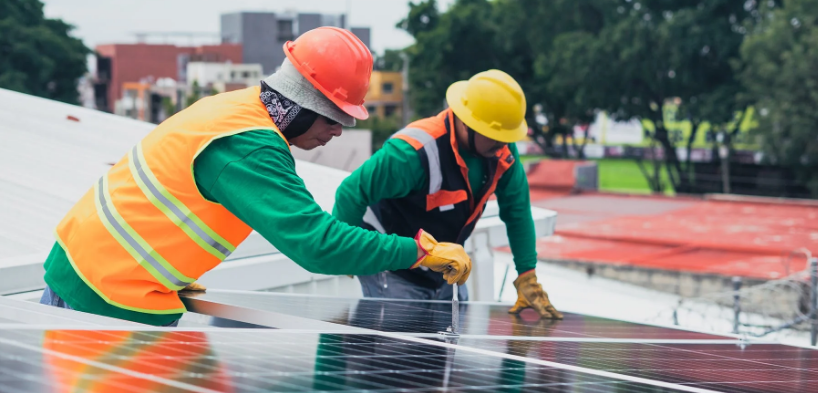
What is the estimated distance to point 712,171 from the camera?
1426 inches

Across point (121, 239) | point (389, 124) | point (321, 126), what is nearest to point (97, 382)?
point (121, 239)

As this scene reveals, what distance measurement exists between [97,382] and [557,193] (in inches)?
1123

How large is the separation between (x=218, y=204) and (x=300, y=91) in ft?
1.62

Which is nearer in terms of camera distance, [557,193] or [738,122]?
[557,193]

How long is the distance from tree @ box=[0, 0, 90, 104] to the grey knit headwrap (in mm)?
39368

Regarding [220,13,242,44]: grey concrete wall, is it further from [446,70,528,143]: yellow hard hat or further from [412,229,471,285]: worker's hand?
[412,229,471,285]: worker's hand

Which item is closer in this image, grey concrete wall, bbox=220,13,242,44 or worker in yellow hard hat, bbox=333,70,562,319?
worker in yellow hard hat, bbox=333,70,562,319

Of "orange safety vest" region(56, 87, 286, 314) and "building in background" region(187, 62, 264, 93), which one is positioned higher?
"building in background" region(187, 62, 264, 93)

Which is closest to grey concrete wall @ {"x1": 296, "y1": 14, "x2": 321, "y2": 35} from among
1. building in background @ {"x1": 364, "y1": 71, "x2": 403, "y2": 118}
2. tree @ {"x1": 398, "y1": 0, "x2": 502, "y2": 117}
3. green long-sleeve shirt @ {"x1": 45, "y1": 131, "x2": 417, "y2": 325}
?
building in background @ {"x1": 364, "y1": 71, "x2": 403, "y2": 118}

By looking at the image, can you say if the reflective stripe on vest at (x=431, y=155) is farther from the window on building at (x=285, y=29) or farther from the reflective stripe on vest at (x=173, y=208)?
the window on building at (x=285, y=29)

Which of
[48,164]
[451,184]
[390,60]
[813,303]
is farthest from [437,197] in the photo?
[390,60]

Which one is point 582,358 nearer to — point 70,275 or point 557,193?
point 70,275

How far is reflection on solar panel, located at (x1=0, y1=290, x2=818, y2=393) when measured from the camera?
1912 mm

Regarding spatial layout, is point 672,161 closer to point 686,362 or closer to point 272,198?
point 686,362
